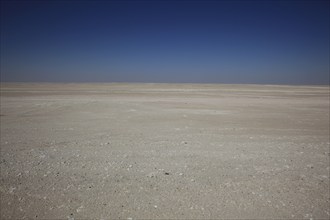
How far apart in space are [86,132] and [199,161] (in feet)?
20.6

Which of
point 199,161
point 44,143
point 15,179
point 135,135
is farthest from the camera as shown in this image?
point 135,135

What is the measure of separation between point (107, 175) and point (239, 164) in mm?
3835

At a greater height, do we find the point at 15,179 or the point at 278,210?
the point at 15,179

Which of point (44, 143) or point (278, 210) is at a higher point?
point (44, 143)

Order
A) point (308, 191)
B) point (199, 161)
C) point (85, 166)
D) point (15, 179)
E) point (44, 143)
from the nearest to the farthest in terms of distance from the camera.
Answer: point (308, 191) → point (15, 179) → point (85, 166) → point (199, 161) → point (44, 143)

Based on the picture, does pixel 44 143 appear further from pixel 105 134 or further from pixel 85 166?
pixel 85 166

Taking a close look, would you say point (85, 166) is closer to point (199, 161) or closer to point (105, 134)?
point (199, 161)

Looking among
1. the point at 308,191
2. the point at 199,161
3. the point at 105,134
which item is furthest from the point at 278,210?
the point at 105,134

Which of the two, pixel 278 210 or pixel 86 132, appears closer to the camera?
pixel 278 210

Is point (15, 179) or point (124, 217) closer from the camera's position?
point (124, 217)

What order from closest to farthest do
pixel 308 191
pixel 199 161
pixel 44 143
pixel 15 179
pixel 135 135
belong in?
pixel 308 191 < pixel 15 179 < pixel 199 161 < pixel 44 143 < pixel 135 135

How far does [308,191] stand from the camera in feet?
17.0

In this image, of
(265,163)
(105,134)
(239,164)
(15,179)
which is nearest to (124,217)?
(15,179)

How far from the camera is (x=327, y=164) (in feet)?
22.3
